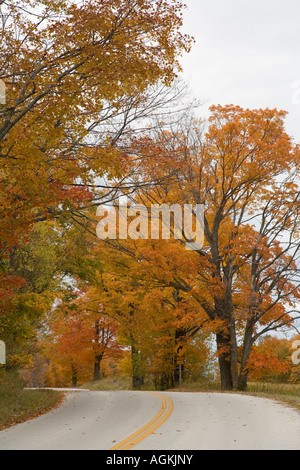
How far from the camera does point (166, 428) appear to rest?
919 cm

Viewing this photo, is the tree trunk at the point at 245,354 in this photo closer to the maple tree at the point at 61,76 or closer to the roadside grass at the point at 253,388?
the roadside grass at the point at 253,388

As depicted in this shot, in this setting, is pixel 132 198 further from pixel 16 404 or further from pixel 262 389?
pixel 262 389

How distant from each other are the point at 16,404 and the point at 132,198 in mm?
7592

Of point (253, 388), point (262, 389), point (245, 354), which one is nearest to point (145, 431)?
point (245, 354)

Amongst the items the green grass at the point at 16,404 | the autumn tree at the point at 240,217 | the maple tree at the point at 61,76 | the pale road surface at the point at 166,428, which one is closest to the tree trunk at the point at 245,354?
the autumn tree at the point at 240,217

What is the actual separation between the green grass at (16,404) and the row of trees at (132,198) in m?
1.56

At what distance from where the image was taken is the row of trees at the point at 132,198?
9.81 meters

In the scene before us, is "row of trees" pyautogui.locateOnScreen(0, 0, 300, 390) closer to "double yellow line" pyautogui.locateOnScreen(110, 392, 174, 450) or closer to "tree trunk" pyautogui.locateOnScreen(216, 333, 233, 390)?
"tree trunk" pyautogui.locateOnScreen(216, 333, 233, 390)

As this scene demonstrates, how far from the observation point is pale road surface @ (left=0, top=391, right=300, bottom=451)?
25.3 feet

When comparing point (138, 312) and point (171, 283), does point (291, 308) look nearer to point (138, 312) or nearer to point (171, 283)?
point (171, 283)

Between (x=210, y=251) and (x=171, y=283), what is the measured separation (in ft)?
8.46

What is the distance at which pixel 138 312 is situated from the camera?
2686 cm

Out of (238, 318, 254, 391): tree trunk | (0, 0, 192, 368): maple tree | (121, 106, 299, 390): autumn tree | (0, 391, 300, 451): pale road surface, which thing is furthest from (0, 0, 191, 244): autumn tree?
(238, 318, 254, 391): tree trunk
